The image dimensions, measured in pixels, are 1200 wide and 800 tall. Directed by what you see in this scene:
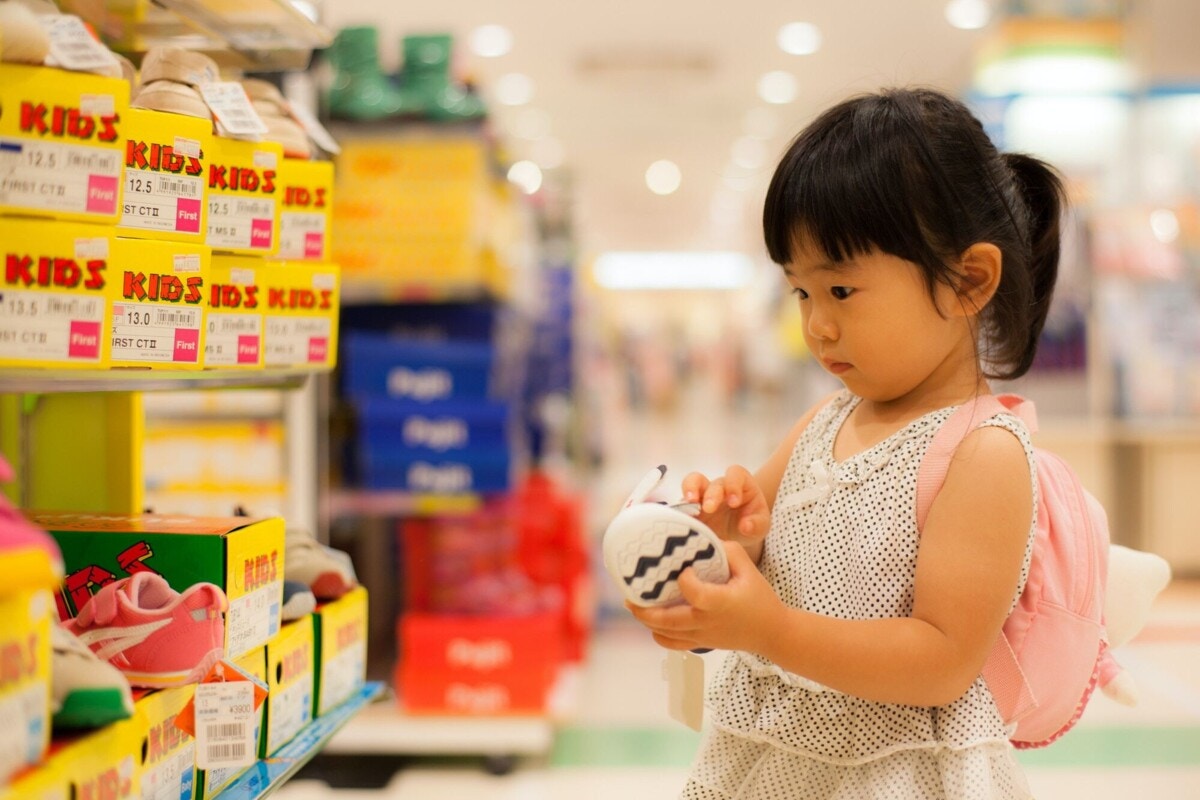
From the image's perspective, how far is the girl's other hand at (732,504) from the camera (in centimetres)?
110

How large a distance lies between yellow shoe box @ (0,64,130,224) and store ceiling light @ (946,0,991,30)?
6.09m

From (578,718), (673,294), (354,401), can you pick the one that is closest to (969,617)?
(354,401)

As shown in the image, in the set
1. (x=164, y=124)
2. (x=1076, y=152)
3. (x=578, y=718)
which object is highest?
(x=1076, y=152)

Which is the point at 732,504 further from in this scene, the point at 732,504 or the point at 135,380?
the point at 135,380

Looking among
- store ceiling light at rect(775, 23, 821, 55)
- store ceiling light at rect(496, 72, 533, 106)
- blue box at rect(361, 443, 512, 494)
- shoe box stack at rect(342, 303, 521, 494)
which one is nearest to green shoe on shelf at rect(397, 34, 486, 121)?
shoe box stack at rect(342, 303, 521, 494)

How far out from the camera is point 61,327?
942mm

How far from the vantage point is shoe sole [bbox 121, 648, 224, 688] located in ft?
3.49

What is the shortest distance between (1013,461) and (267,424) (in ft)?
8.99

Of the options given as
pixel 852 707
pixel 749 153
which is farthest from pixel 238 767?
pixel 749 153

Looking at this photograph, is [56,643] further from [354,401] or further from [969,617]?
[354,401]

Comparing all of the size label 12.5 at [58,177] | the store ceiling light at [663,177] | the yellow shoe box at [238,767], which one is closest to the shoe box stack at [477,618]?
the yellow shoe box at [238,767]

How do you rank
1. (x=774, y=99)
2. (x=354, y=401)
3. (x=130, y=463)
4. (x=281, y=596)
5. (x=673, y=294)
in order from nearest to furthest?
(x=281, y=596)
(x=130, y=463)
(x=354, y=401)
(x=774, y=99)
(x=673, y=294)

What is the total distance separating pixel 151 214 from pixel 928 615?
0.84m

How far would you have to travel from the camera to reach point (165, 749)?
41.1 inches
